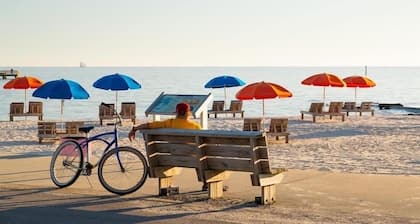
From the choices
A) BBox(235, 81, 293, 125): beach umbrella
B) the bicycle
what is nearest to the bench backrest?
the bicycle

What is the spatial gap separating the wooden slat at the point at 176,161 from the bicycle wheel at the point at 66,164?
1.19 m

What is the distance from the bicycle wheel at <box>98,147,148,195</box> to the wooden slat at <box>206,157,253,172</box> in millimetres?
836

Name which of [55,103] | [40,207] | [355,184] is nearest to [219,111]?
[355,184]

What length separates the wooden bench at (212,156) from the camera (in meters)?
7.58

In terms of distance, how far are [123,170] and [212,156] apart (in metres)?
1.48

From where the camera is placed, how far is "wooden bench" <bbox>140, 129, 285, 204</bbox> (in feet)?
24.9

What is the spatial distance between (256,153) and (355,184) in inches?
84.1

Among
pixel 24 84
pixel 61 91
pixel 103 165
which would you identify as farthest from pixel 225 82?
pixel 103 165

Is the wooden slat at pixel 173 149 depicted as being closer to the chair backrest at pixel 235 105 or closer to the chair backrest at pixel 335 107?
the chair backrest at pixel 335 107

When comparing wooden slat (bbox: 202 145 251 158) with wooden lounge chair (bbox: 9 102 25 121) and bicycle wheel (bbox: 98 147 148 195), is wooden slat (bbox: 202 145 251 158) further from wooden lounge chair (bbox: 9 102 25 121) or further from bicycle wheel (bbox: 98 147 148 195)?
wooden lounge chair (bbox: 9 102 25 121)

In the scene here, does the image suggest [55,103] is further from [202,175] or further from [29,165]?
[202,175]

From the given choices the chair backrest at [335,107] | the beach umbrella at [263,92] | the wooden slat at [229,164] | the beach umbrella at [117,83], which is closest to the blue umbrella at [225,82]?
the chair backrest at [335,107]

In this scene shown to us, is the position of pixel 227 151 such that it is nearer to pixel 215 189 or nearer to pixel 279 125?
pixel 215 189

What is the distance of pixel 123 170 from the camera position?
8.80 meters
